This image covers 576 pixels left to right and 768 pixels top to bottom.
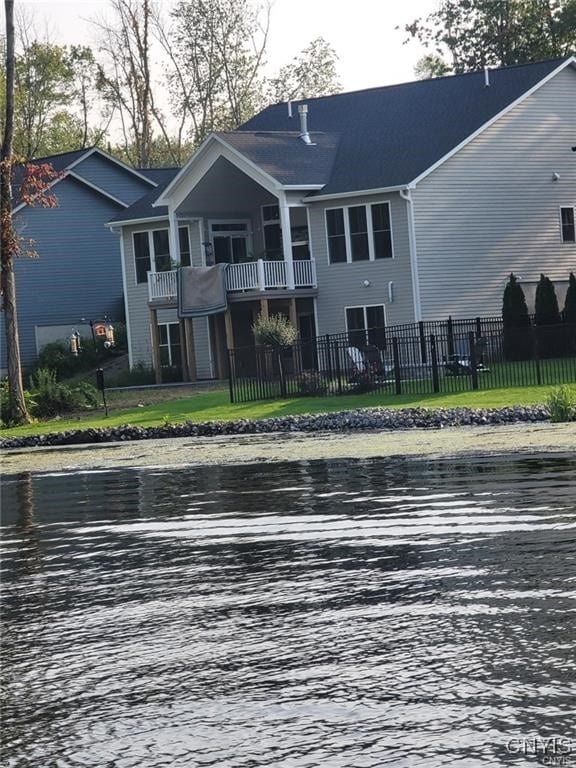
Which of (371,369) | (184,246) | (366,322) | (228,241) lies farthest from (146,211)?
(371,369)

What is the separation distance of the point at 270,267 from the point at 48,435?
647 inches

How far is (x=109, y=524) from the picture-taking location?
1648cm

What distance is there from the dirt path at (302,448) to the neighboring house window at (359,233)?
19.1 metres

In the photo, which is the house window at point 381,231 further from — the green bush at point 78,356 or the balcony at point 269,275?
the green bush at point 78,356

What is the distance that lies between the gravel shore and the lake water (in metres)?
6.92

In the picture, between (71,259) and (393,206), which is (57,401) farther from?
(71,259)

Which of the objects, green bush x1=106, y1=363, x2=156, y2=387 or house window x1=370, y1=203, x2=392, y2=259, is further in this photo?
green bush x1=106, y1=363, x2=156, y2=387

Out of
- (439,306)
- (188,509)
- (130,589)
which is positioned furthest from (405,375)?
(130,589)

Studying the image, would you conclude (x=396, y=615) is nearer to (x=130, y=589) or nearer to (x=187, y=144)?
(x=130, y=589)

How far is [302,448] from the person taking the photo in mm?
26344

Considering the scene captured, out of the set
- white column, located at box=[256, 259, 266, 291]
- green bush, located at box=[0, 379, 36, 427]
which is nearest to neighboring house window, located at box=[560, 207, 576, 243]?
white column, located at box=[256, 259, 266, 291]

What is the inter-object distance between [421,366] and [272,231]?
47.5ft

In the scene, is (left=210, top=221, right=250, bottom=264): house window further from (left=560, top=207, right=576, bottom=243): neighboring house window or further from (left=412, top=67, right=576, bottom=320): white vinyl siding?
(left=560, top=207, right=576, bottom=243): neighboring house window

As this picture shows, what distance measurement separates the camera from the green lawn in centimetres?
3400
